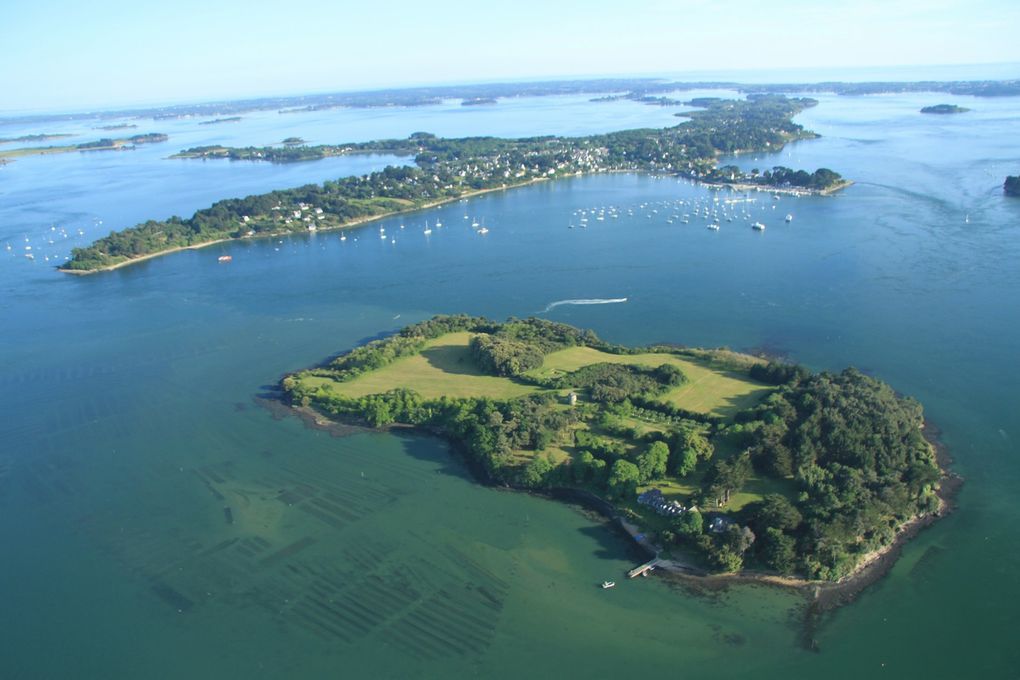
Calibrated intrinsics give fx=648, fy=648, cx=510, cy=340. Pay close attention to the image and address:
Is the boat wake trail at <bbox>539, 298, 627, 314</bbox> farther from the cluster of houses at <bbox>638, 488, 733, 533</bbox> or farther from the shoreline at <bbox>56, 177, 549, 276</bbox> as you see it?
the shoreline at <bbox>56, 177, 549, 276</bbox>

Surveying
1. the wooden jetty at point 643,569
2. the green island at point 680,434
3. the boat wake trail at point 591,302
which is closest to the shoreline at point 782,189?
the boat wake trail at point 591,302

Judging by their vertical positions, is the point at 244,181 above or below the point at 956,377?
above

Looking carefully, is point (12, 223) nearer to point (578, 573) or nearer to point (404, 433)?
point (404, 433)

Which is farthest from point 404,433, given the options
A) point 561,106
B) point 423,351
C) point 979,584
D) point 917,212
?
point 561,106

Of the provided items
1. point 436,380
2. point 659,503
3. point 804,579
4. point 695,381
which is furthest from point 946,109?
point 804,579

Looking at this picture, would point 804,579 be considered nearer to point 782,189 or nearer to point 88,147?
point 782,189

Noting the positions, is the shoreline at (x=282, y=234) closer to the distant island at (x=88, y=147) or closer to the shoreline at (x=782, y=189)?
the shoreline at (x=782, y=189)
